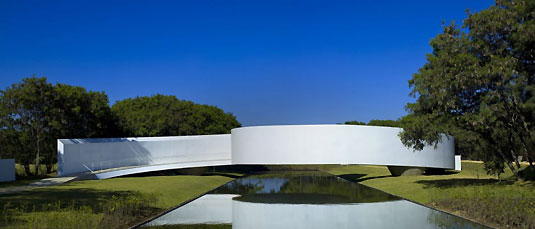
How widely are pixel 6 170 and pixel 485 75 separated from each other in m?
25.0

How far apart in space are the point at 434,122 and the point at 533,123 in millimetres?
3907

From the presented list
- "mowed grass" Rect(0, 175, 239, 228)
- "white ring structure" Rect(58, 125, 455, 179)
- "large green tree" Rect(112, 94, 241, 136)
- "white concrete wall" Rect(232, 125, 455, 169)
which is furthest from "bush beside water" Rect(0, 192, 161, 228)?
"large green tree" Rect(112, 94, 241, 136)

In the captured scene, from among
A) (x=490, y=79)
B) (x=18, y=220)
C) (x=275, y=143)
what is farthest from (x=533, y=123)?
(x=18, y=220)

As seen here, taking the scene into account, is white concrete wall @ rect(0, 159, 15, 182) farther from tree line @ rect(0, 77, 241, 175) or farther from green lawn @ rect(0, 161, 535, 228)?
green lawn @ rect(0, 161, 535, 228)

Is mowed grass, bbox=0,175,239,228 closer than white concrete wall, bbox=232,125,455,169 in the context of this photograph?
Yes

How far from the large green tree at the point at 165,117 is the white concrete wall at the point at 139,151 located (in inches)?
340

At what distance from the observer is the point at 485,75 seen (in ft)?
57.5

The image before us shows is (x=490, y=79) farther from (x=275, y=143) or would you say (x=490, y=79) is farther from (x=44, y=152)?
(x=44, y=152)

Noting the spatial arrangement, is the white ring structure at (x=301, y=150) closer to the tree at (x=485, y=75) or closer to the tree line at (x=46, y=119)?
the tree line at (x=46, y=119)

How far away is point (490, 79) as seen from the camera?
17969 mm

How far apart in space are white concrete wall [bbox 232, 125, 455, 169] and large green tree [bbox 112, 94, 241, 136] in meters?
20.3

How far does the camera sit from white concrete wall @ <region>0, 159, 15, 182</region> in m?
26.3

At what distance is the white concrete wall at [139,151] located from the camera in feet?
106

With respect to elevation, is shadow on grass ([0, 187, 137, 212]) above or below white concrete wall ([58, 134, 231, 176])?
below
